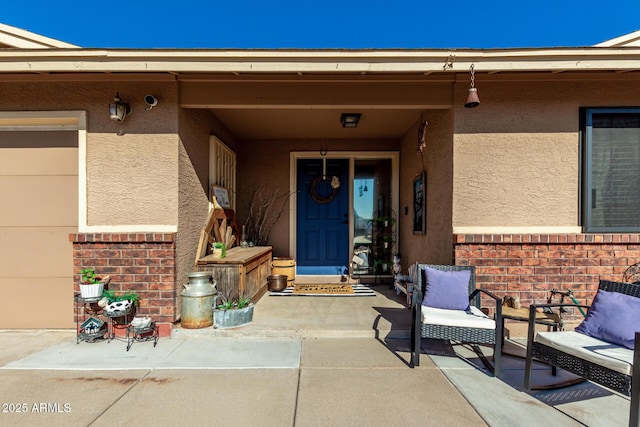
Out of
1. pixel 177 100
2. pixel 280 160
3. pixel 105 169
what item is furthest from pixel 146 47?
pixel 280 160

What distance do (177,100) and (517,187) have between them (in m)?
3.79

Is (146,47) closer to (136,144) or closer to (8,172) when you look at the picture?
(136,144)

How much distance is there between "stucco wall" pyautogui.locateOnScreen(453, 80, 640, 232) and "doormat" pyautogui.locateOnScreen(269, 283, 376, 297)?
1895mm

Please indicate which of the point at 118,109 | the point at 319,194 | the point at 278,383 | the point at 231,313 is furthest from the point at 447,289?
the point at 118,109

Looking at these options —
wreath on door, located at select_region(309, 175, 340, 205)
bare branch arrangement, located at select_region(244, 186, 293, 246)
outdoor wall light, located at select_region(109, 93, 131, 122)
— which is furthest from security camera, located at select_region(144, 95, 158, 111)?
wreath on door, located at select_region(309, 175, 340, 205)

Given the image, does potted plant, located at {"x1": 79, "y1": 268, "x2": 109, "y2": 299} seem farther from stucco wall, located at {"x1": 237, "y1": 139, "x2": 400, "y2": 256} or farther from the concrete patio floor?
stucco wall, located at {"x1": 237, "y1": 139, "x2": 400, "y2": 256}

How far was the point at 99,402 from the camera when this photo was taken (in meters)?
2.21

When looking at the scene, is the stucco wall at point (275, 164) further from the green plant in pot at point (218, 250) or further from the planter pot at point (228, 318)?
the planter pot at point (228, 318)

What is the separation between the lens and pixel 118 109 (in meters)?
3.30

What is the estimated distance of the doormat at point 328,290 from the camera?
4672 mm

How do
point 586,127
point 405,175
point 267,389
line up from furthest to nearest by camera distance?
point 405,175 → point 586,127 → point 267,389

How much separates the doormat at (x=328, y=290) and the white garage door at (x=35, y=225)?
263 cm

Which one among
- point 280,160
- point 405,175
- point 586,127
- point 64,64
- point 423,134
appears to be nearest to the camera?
point 64,64

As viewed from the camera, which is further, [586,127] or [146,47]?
[586,127]
